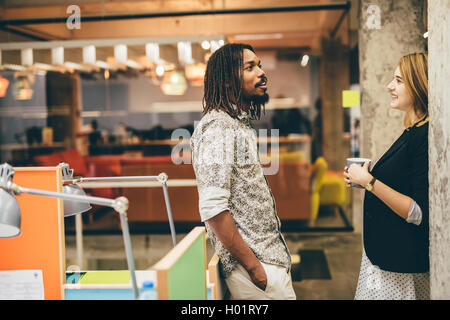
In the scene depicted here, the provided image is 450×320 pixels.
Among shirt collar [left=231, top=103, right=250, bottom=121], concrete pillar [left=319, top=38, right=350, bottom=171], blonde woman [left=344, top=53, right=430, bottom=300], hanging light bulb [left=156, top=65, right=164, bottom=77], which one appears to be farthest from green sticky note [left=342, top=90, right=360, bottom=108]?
hanging light bulb [left=156, top=65, right=164, bottom=77]

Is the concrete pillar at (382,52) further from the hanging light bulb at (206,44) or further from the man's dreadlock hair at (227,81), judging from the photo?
the hanging light bulb at (206,44)

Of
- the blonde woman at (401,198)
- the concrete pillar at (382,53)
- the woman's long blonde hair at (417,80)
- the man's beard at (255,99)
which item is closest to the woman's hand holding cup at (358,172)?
the blonde woman at (401,198)

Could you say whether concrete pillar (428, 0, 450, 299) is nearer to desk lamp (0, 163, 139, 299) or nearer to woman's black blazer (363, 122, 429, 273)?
woman's black blazer (363, 122, 429, 273)

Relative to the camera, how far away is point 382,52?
2385 mm

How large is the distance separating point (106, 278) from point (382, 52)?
1838mm

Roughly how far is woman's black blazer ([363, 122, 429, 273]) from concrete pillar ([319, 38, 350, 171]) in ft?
13.8

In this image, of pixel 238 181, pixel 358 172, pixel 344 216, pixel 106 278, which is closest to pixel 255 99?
pixel 238 181

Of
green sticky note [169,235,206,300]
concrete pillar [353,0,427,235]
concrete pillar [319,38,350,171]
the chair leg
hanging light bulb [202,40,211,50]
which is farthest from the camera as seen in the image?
→ concrete pillar [319,38,350,171]

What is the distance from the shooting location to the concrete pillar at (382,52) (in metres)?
2.27

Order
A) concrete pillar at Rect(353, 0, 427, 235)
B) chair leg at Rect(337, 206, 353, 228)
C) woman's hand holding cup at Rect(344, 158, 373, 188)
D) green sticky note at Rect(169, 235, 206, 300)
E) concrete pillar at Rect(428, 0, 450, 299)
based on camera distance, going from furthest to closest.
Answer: chair leg at Rect(337, 206, 353, 228) < concrete pillar at Rect(353, 0, 427, 235) < woman's hand holding cup at Rect(344, 158, 373, 188) < concrete pillar at Rect(428, 0, 450, 299) < green sticky note at Rect(169, 235, 206, 300)

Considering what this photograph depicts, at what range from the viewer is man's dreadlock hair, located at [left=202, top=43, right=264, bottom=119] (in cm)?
158

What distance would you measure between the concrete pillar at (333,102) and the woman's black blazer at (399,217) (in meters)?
4.19

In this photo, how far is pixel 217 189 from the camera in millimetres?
1423
